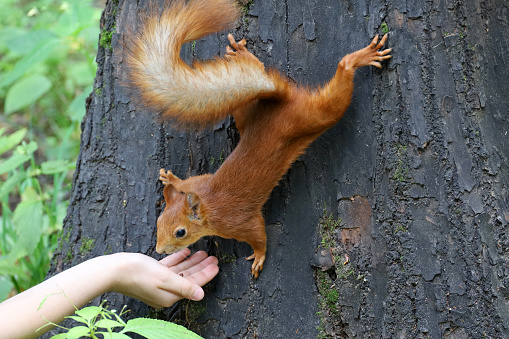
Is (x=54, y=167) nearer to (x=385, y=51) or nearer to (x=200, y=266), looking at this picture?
(x=200, y=266)

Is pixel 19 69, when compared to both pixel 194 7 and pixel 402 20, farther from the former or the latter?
pixel 402 20

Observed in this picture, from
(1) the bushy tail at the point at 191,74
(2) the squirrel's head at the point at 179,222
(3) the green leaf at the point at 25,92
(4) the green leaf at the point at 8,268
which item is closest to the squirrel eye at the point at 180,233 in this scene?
(2) the squirrel's head at the point at 179,222

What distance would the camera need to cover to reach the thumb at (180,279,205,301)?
1.59m

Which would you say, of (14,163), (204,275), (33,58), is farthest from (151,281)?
(33,58)

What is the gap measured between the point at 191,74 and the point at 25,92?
2103 mm

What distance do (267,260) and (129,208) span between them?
59 cm

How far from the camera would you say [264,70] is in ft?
5.24

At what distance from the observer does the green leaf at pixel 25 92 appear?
3.10 meters

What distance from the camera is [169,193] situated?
5.84 feet

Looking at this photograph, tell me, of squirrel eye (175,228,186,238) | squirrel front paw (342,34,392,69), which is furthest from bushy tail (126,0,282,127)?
squirrel eye (175,228,186,238)

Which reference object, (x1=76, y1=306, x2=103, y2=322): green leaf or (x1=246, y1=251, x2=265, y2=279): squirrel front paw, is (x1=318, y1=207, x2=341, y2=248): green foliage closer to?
(x1=246, y1=251, x2=265, y2=279): squirrel front paw

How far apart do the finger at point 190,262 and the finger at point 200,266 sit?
2cm

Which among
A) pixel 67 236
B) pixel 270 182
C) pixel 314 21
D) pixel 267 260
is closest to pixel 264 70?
pixel 314 21

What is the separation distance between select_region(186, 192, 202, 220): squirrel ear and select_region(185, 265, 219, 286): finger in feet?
0.60
